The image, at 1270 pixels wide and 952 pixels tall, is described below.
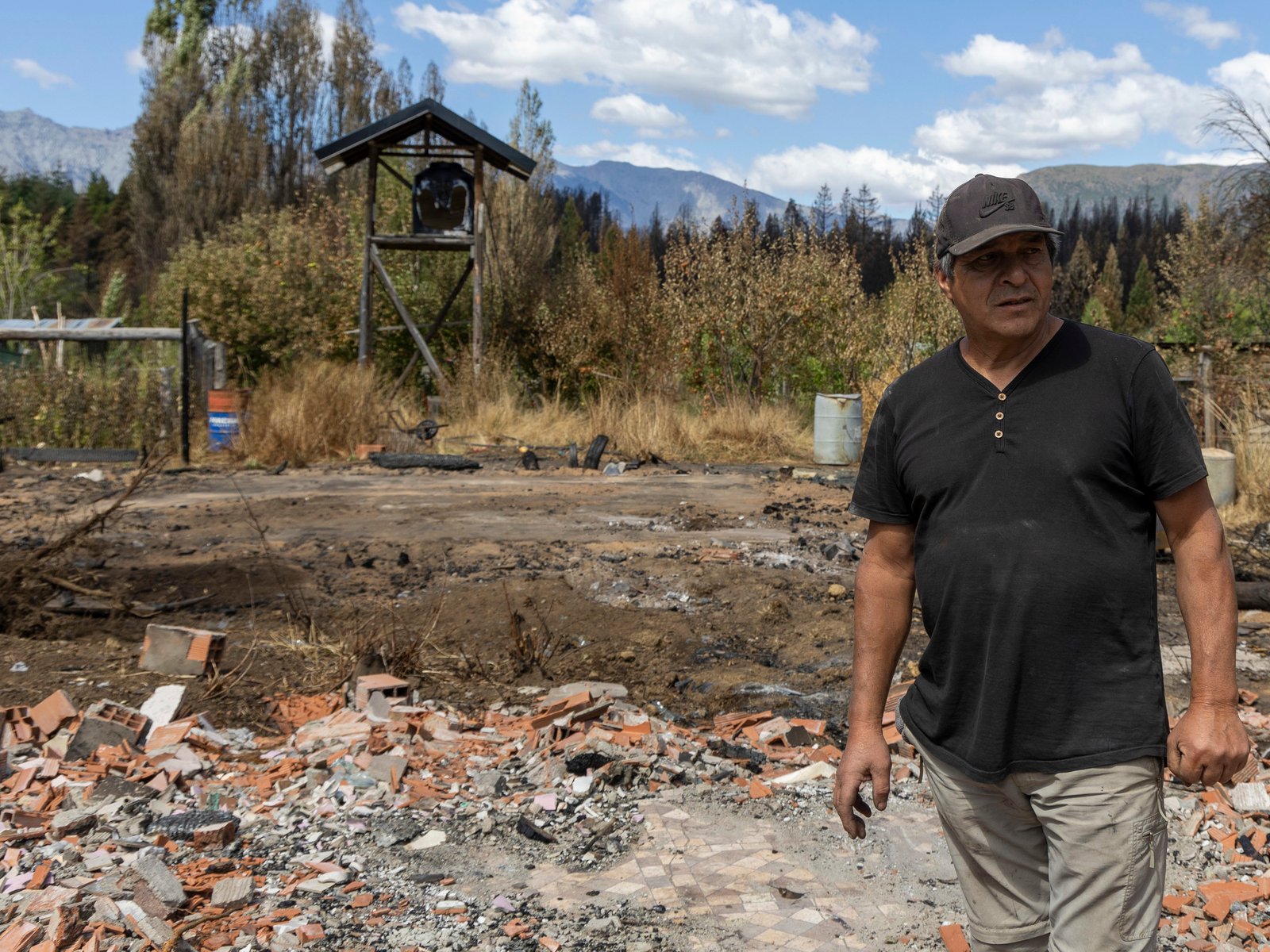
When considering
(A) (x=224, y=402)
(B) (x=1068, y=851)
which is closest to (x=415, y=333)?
(A) (x=224, y=402)

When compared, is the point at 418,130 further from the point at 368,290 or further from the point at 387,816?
the point at 387,816

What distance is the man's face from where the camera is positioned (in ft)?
7.33

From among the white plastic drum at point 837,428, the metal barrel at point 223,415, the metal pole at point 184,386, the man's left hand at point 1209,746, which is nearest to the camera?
the man's left hand at point 1209,746

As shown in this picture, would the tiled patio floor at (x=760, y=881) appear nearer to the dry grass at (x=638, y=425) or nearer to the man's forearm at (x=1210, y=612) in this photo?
the man's forearm at (x=1210, y=612)

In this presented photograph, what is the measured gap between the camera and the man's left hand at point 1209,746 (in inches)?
81.4

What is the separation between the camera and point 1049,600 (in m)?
2.16

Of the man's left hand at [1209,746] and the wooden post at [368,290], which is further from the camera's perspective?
the wooden post at [368,290]

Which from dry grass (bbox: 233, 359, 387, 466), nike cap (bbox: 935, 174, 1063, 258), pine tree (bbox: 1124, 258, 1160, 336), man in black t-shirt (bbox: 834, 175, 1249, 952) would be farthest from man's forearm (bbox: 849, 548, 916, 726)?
pine tree (bbox: 1124, 258, 1160, 336)

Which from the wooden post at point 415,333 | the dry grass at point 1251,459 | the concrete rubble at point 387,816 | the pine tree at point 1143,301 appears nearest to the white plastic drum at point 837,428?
the dry grass at point 1251,459

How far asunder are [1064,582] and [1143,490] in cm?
23

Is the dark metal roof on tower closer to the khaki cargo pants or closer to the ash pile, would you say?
the ash pile

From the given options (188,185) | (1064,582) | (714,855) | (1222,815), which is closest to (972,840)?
(1064,582)

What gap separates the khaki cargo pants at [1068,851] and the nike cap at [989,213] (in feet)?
3.24

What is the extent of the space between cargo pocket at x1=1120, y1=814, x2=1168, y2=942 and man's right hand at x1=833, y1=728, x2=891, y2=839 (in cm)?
51
